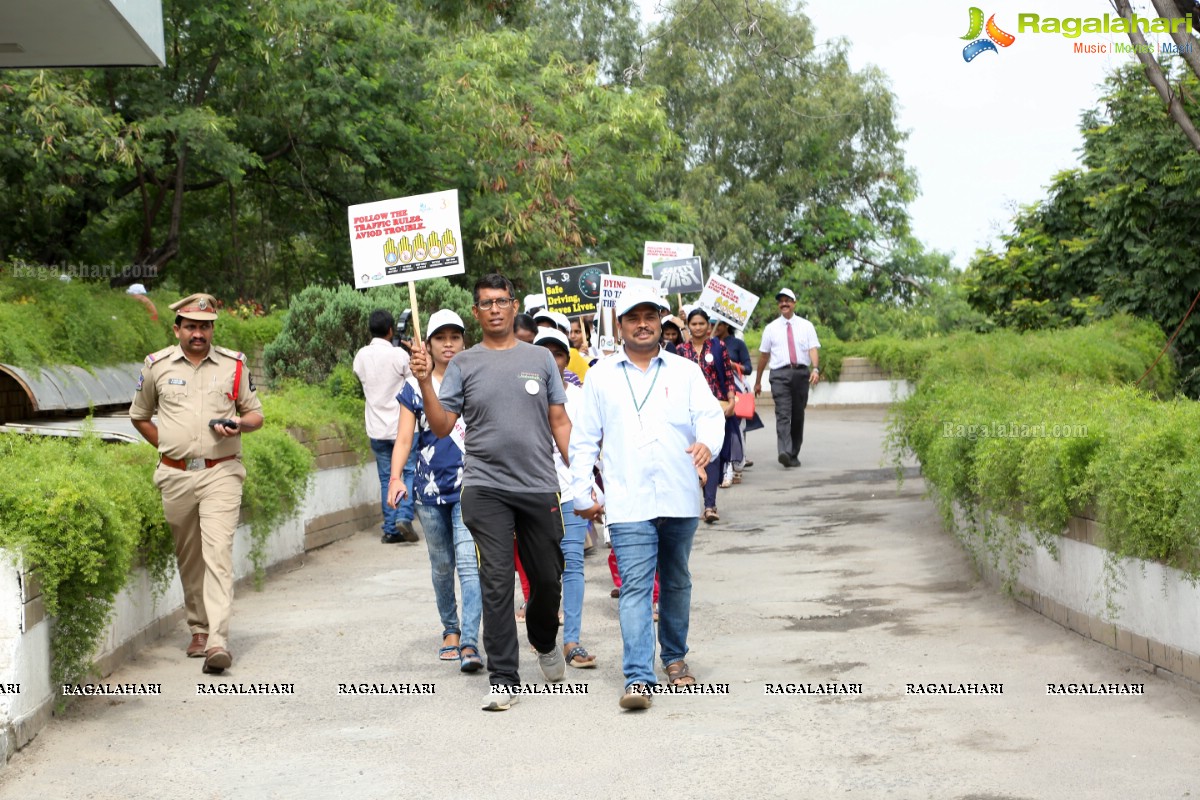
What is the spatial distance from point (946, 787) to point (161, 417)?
4.83 m

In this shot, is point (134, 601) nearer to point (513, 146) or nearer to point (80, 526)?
point (80, 526)

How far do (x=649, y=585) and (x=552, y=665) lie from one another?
0.76 metres

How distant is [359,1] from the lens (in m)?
25.6

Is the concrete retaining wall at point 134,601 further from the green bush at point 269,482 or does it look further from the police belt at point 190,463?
the police belt at point 190,463

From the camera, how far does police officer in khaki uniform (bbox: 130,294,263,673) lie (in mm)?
8211

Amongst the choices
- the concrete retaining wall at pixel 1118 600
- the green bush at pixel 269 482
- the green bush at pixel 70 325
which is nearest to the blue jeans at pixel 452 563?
the green bush at pixel 269 482

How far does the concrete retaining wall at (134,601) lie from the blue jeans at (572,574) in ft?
7.69

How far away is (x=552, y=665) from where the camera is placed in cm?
755

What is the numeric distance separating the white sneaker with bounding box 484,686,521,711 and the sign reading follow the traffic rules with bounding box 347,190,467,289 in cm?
321

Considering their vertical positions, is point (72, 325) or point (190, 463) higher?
point (72, 325)

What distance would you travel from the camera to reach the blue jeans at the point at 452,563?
8031 millimetres

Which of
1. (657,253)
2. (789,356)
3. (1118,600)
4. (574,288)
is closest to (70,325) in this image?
(574,288)

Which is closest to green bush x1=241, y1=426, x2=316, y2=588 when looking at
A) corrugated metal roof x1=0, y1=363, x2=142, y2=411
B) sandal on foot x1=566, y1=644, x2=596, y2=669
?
corrugated metal roof x1=0, y1=363, x2=142, y2=411

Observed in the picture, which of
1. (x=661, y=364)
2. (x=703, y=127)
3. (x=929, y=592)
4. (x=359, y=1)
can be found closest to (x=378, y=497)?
(x=929, y=592)
